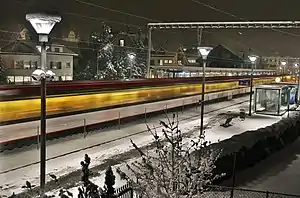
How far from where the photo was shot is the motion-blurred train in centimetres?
1463

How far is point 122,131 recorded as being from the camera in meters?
20.7

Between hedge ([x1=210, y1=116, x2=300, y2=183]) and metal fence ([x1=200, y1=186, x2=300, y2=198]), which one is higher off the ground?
hedge ([x1=210, y1=116, x2=300, y2=183])

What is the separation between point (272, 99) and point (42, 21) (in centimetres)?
2485

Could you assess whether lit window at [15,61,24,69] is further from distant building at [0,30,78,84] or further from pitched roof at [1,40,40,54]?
pitched roof at [1,40,40,54]

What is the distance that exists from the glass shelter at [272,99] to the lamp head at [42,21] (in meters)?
24.1

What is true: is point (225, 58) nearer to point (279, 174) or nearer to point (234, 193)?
point (279, 174)

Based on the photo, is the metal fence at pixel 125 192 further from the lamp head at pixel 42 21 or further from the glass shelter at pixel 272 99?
the glass shelter at pixel 272 99

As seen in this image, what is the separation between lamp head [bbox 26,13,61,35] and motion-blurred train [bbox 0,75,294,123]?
770cm

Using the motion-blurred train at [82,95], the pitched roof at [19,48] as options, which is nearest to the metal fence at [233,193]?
the motion-blurred train at [82,95]

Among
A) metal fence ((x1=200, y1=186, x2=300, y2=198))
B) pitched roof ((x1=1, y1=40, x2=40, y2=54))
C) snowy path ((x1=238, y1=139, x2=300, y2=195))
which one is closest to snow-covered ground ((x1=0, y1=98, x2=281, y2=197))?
metal fence ((x1=200, y1=186, x2=300, y2=198))

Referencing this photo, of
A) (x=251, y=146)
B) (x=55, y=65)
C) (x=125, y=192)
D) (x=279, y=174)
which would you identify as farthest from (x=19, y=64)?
(x=125, y=192)

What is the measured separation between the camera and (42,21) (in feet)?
23.5

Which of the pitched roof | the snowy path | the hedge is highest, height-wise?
the pitched roof

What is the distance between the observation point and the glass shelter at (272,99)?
2892cm
